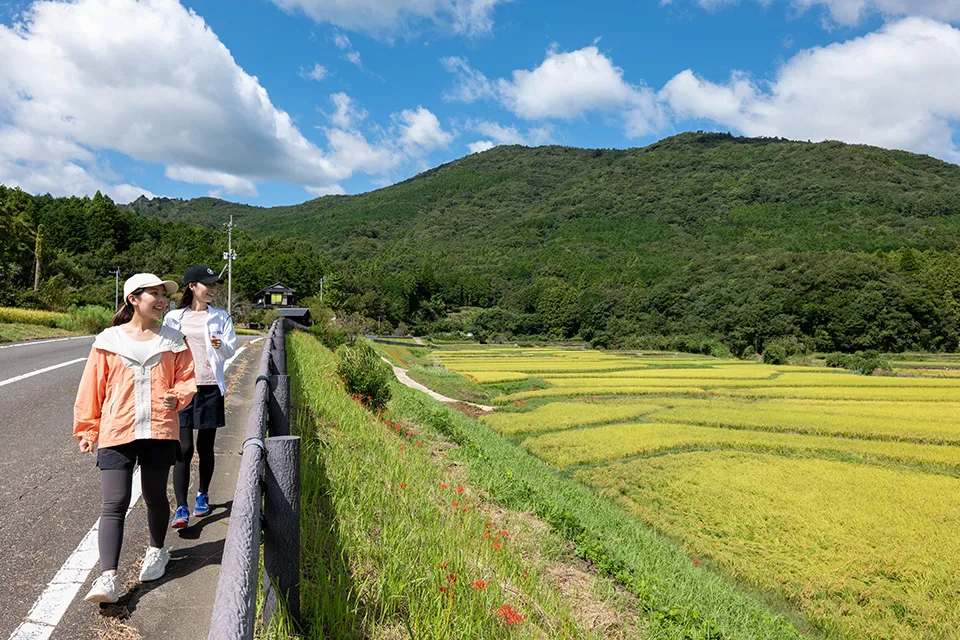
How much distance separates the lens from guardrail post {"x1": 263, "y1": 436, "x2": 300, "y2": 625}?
248 cm

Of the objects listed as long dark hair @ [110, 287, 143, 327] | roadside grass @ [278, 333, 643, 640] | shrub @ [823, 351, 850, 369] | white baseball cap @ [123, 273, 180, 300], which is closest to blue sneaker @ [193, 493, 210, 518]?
roadside grass @ [278, 333, 643, 640]

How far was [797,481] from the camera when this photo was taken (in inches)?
472

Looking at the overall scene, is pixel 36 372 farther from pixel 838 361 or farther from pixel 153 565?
pixel 838 361

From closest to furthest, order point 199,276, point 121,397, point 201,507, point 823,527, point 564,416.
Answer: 1. point 121,397
2. point 201,507
3. point 199,276
4. point 823,527
5. point 564,416

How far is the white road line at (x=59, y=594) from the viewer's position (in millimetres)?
2756

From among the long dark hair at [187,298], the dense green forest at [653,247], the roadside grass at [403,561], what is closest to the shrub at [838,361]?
the dense green forest at [653,247]

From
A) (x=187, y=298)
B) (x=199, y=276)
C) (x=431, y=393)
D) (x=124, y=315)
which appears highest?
(x=199, y=276)

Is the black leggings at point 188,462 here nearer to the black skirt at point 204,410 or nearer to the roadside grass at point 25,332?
the black skirt at point 204,410

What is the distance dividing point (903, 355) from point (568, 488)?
56.0 meters

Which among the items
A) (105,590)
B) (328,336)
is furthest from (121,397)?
(328,336)

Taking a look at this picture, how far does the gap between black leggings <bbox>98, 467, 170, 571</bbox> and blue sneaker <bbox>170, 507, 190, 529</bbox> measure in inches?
25.5

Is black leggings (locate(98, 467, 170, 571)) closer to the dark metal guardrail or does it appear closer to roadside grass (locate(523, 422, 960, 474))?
the dark metal guardrail

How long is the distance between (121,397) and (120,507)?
0.62m

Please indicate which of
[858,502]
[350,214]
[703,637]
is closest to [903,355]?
[858,502]
